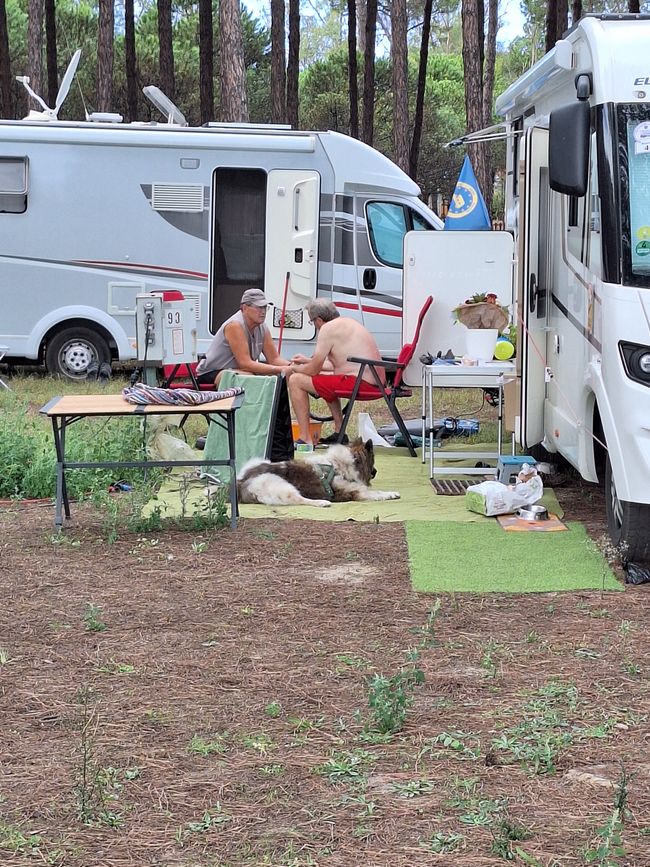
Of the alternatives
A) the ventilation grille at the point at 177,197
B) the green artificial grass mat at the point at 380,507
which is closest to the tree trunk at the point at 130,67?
the ventilation grille at the point at 177,197

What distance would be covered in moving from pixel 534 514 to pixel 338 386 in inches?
97.5

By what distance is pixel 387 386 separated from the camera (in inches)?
368

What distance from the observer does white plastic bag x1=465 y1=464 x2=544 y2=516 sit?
7.21 meters

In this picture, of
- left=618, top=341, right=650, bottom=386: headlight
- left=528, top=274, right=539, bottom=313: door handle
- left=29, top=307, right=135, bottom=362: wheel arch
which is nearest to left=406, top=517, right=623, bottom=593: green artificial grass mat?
left=618, top=341, right=650, bottom=386: headlight

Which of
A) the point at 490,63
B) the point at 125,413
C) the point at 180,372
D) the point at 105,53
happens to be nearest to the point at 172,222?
the point at 180,372

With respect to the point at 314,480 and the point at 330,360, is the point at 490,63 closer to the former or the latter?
the point at 330,360

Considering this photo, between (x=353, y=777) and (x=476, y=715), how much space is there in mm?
640

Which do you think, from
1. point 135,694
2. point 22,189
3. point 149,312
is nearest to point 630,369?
point 135,694

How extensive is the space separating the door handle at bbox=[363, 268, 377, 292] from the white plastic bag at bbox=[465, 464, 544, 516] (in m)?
5.30

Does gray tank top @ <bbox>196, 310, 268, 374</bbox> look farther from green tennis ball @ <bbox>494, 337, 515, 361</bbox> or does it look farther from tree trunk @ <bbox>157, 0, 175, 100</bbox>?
tree trunk @ <bbox>157, 0, 175, 100</bbox>

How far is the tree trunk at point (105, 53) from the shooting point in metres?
22.9

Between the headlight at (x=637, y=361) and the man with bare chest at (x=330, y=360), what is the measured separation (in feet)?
12.4

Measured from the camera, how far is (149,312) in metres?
9.28

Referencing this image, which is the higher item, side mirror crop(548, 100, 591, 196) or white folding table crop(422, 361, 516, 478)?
side mirror crop(548, 100, 591, 196)
